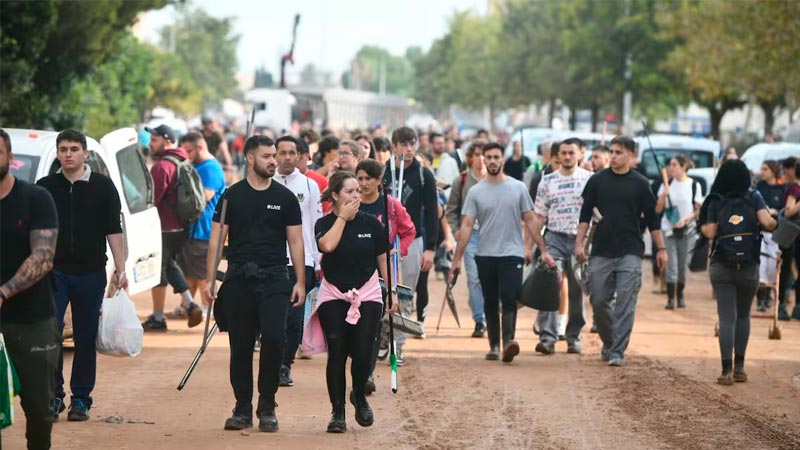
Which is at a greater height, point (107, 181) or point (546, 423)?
point (107, 181)

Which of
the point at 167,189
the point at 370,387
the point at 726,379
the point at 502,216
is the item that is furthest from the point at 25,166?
the point at 726,379

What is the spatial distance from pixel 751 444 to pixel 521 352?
4.72 meters

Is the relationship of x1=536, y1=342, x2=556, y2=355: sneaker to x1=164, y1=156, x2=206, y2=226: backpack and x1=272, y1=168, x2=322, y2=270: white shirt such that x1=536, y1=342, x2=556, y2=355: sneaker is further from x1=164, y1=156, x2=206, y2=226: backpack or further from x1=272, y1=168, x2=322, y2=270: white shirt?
x1=164, y1=156, x2=206, y2=226: backpack

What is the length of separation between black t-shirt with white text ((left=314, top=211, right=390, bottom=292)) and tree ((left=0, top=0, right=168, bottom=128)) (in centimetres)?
1455

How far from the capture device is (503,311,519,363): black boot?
43.0 ft

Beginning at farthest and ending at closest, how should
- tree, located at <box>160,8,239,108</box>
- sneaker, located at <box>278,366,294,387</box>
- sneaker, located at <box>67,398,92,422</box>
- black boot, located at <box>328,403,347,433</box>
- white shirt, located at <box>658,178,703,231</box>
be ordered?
tree, located at <box>160,8,239,108</box>
white shirt, located at <box>658,178,703,231</box>
sneaker, located at <box>278,366,294,387</box>
sneaker, located at <box>67,398,92,422</box>
black boot, located at <box>328,403,347,433</box>

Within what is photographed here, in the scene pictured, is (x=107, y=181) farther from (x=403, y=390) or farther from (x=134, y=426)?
(x=403, y=390)

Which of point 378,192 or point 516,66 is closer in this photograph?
point 378,192

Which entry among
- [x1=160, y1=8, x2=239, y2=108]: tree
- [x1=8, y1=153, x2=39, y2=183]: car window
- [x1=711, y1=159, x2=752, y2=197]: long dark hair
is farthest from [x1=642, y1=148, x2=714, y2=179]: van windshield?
[x1=160, y1=8, x2=239, y2=108]: tree

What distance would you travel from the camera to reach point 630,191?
1302 cm

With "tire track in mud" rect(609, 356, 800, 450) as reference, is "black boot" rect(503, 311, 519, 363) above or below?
above

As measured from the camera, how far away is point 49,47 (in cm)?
2664

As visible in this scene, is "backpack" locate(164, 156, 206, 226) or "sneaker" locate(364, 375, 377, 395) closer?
"sneaker" locate(364, 375, 377, 395)

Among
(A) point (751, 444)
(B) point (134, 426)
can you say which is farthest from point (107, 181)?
(A) point (751, 444)
